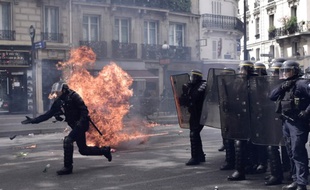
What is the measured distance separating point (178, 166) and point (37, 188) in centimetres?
257

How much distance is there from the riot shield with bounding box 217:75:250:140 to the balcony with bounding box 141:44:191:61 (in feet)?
69.8

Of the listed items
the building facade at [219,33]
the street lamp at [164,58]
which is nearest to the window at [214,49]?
the building facade at [219,33]

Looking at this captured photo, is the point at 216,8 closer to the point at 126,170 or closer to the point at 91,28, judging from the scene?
the point at 91,28

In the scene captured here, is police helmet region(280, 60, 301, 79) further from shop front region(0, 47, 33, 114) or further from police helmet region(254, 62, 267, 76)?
shop front region(0, 47, 33, 114)

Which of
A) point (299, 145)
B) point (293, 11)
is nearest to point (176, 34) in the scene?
point (293, 11)

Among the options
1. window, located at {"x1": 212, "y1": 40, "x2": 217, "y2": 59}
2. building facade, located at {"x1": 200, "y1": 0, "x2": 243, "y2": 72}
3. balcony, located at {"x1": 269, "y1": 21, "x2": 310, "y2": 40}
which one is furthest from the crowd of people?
balcony, located at {"x1": 269, "y1": 21, "x2": 310, "y2": 40}

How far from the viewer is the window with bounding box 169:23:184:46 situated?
29891 millimetres

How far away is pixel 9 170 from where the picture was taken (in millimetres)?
7727

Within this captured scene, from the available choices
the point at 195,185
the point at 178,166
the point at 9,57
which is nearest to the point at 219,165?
the point at 178,166

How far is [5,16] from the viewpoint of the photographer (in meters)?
23.3

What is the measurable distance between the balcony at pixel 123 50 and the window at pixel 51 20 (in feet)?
11.8

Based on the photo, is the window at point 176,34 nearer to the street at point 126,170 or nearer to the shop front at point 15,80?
the shop front at point 15,80

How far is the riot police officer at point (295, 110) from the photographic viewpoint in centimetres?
559

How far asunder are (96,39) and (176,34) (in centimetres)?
638
